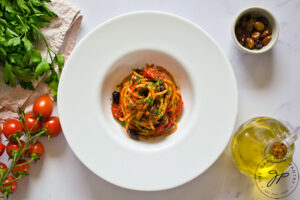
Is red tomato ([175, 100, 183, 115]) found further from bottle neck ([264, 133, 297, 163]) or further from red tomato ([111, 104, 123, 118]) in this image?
bottle neck ([264, 133, 297, 163])

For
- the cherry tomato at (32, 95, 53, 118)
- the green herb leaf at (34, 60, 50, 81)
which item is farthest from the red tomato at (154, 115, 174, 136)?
the green herb leaf at (34, 60, 50, 81)

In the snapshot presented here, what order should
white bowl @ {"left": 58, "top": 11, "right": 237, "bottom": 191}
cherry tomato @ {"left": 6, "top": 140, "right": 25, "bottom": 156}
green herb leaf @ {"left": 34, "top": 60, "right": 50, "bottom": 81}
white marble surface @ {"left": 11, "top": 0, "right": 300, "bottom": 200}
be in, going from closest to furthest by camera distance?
white bowl @ {"left": 58, "top": 11, "right": 237, "bottom": 191}, green herb leaf @ {"left": 34, "top": 60, "right": 50, "bottom": 81}, cherry tomato @ {"left": 6, "top": 140, "right": 25, "bottom": 156}, white marble surface @ {"left": 11, "top": 0, "right": 300, "bottom": 200}

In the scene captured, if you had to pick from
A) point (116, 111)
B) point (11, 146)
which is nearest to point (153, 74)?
point (116, 111)

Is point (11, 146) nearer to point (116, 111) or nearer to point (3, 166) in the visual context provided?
point (3, 166)

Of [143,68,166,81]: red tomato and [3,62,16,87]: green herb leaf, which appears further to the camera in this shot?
[143,68,166,81]: red tomato

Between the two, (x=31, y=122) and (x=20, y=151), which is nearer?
(x=20, y=151)

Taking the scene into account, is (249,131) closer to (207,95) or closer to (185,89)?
(207,95)

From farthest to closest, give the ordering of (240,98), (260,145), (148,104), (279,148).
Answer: (240,98), (148,104), (260,145), (279,148)

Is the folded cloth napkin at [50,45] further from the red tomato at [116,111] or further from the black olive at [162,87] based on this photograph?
the black olive at [162,87]
